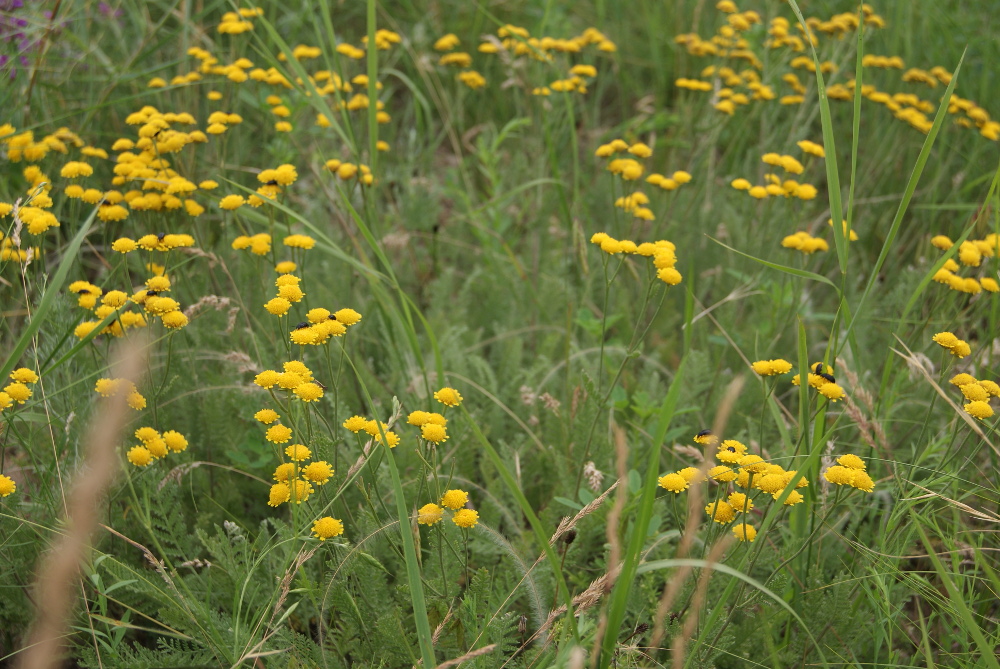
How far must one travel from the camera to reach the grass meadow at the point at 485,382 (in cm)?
152

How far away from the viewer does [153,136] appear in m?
2.31

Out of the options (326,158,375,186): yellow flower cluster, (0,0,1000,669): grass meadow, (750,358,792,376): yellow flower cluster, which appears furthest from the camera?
(326,158,375,186): yellow flower cluster

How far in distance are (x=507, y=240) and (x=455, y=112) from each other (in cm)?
125

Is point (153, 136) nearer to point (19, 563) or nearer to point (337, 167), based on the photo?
point (337, 167)

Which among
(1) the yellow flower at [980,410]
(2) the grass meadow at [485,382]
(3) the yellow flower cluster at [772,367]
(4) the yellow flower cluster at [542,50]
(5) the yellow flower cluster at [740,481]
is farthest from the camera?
(4) the yellow flower cluster at [542,50]

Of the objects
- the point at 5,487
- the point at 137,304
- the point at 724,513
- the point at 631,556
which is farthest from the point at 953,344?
the point at 5,487

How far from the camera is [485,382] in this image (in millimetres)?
2688

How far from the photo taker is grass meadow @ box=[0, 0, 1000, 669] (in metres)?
1.52

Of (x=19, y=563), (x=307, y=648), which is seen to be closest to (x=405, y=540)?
(x=307, y=648)

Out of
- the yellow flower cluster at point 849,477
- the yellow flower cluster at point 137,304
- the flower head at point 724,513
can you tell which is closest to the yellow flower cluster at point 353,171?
the yellow flower cluster at point 137,304

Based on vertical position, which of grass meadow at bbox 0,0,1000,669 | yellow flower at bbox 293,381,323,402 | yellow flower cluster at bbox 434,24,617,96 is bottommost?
grass meadow at bbox 0,0,1000,669

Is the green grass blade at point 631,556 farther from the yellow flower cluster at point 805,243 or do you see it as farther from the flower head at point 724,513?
the yellow flower cluster at point 805,243

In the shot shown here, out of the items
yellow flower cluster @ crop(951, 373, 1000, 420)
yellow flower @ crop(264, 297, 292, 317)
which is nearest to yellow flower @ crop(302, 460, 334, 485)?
yellow flower @ crop(264, 297, 292, 317)

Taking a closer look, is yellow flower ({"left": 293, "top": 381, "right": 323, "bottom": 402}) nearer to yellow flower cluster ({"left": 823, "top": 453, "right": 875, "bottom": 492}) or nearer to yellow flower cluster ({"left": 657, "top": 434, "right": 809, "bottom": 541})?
yellow flower cluster ({"left": 657, "top": 434, "right": 809, "bottom": 541})
